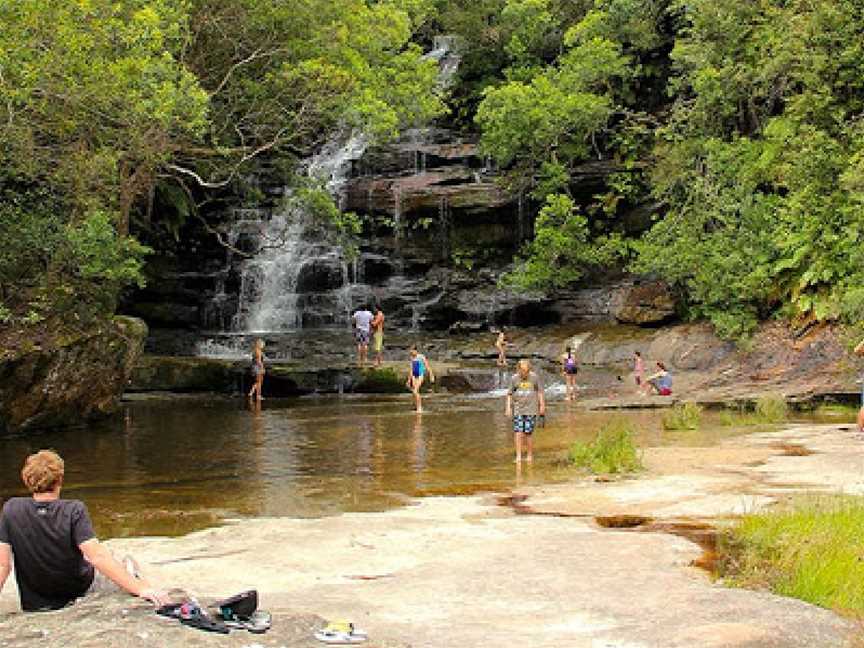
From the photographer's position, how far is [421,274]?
35.9m

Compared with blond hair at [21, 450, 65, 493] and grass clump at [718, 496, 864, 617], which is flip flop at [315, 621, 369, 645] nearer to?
blond hair at [21, 450, 65, 493]

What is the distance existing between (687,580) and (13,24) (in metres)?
15.5

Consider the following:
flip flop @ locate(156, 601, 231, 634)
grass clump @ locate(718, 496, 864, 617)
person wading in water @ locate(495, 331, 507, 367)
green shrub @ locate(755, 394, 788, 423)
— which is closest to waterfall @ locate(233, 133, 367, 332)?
person wading in water @ locate(495, 331, 507, 367)

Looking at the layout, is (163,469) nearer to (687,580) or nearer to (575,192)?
(687,580)

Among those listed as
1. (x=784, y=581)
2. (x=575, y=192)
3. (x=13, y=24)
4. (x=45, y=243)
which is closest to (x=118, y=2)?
(x=13, y=24)

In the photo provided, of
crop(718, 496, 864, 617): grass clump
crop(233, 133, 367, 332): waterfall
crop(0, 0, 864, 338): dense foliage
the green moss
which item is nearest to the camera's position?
crop(718, 496, 864, 617): grass clump

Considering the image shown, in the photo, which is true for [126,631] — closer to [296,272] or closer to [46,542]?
[46,542]

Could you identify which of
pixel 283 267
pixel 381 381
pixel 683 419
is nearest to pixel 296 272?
pixel 283 267

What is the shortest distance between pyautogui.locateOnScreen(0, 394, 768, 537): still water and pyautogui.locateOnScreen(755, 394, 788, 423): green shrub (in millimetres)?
1112

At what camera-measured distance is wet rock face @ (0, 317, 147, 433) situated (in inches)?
746

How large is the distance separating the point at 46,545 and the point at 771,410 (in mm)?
15457

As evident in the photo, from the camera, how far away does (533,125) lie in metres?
33.3

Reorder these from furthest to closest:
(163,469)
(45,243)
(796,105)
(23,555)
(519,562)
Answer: (796,105)
(45,243)
(163,469)
(519,562)
(23,555)

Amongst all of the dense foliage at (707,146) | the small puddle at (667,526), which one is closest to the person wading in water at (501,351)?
the dense foliage at (707,146)
